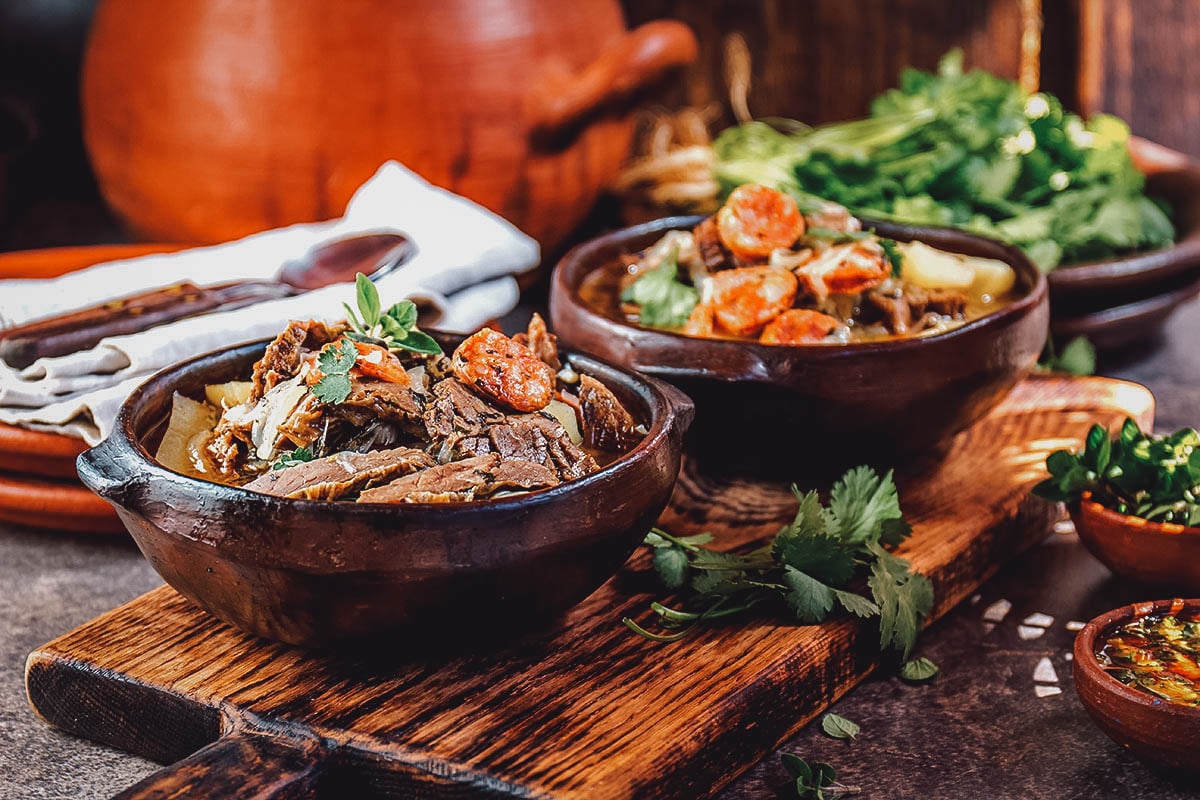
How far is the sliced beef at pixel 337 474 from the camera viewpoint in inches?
56.6

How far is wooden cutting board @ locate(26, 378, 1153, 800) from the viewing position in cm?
139

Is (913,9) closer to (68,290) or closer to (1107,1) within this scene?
(1107,1)

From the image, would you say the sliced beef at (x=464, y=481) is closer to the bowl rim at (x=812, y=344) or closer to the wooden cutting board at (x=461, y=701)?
the wooden cutting board at (x=461, y=701)

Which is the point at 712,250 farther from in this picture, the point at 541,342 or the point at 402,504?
the point at 402,504

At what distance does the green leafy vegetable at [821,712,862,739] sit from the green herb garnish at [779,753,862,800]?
0.10 meters

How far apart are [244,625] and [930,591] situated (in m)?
0.86

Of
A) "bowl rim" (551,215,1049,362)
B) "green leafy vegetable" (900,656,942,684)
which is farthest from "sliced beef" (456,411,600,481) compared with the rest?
"green leafy vegetable" (900,656,942,684)

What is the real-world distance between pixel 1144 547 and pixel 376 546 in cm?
103

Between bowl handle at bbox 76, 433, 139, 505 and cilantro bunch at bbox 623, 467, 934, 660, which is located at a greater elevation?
bowl handle at bbox 76, 433, 139, 505

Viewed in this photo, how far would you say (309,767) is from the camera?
140 centimetres

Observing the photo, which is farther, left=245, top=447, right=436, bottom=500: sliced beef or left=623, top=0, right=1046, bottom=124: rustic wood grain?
left=623, top=0, right=1046, bottom=124: rustic wood grain

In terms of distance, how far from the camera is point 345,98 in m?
2.93

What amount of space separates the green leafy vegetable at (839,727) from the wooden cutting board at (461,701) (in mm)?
23

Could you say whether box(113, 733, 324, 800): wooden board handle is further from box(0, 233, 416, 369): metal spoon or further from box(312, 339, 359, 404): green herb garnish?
box(0, 233, 416, 369): metal spoon
